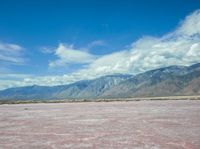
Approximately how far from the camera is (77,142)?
1959 cm

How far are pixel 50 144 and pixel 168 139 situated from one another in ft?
25.9

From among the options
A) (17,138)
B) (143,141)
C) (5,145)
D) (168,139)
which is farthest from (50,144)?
(168,139)

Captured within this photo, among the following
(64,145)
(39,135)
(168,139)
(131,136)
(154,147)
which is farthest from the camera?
(39,135)

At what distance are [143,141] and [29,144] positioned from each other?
745cm

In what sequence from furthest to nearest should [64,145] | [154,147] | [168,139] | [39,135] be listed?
[39,135], [168,139], [64,145], [154,147]

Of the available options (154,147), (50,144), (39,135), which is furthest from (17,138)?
(154,147)

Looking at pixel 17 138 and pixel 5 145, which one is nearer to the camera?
pixel 5 145

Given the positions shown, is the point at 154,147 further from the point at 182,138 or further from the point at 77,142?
the point at 77,142

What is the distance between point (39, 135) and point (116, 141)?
6.89 m

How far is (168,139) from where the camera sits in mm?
20047

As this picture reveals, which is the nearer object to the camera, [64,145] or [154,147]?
[154,147]

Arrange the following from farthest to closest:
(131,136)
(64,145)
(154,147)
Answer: (131,136) → (64,145) → (154,147)

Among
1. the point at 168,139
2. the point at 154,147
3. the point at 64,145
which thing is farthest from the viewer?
the point at 168,139

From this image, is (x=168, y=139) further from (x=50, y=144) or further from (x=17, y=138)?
(x=17, y=138)
